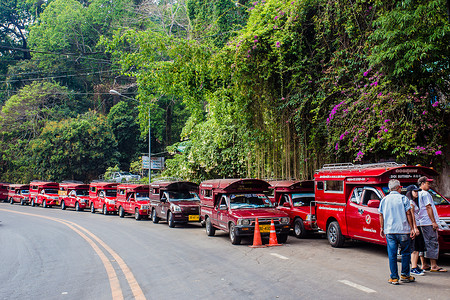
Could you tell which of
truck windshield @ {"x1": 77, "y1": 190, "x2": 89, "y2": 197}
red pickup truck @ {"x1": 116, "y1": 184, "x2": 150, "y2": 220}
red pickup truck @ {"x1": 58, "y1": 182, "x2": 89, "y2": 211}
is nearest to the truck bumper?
red pickup truck @ {"x1": 116, "y1": 184, "x2": 150, "y2": 220}

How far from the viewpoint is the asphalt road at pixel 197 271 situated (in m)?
6.81

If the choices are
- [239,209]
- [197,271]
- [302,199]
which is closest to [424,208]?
[197,271]

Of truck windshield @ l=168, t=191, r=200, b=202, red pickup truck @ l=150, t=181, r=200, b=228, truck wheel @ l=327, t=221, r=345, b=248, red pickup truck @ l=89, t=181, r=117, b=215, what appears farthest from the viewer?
red pickup truck @ l=89, t=181, r=117, b=215

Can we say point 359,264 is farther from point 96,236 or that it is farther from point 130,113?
point 130,113

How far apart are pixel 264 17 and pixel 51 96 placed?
39360mm

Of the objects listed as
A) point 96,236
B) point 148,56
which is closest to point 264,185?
point 96,236

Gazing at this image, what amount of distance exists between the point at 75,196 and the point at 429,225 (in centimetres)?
2788

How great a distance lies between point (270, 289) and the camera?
695cm

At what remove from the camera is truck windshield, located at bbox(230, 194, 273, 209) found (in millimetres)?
13493

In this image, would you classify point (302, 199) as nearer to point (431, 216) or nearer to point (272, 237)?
point (272, 237)

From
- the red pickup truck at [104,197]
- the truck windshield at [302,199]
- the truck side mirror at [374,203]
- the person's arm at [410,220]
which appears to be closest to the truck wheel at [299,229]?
the truck windshield at [302,199]

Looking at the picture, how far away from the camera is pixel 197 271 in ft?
28.2

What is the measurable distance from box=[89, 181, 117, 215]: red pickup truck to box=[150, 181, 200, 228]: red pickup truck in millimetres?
6533

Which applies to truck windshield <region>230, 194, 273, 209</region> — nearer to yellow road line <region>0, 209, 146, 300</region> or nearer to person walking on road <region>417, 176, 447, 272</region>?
yellow road line <region>0, 209, 146, 300</region>
